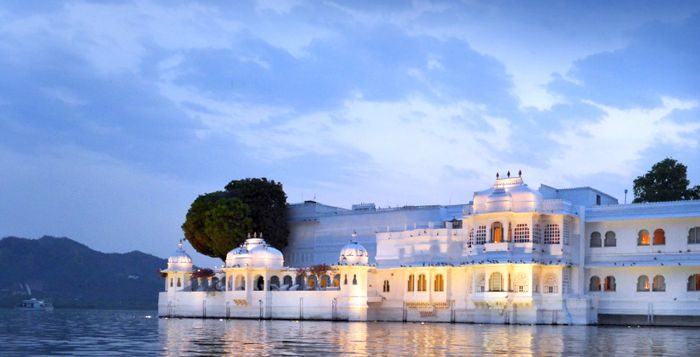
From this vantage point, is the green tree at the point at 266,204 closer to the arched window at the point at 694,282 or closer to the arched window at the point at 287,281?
the arched window at the point at 287,281

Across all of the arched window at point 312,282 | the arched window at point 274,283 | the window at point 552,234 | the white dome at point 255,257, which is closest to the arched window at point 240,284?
the white dome at point 255,257

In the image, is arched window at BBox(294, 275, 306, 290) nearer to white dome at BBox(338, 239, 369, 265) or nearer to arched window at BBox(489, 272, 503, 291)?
white dome at BBox(338, 239, 369, 265)

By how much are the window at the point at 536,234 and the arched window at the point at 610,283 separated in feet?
17.0

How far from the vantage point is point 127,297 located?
150 meters

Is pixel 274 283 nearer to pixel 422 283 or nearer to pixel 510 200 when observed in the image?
pixel 422 283

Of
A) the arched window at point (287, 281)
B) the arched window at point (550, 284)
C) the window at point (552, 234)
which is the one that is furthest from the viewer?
the arched window at point (287, 281)

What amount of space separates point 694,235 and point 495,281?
40.6 ft

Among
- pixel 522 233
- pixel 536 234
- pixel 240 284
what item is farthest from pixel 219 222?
pixel 536 234

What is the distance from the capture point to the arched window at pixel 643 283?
59.4 m

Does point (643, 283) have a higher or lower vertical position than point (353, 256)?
lower

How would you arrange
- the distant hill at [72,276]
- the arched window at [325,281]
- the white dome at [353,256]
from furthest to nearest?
the distant hill at [72,276], the arched window at [325,281], the white dome at [353,256]

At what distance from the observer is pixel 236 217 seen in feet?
247

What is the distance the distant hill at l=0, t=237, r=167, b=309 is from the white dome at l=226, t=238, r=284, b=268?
2843 inches

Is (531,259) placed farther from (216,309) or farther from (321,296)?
(216,309)
